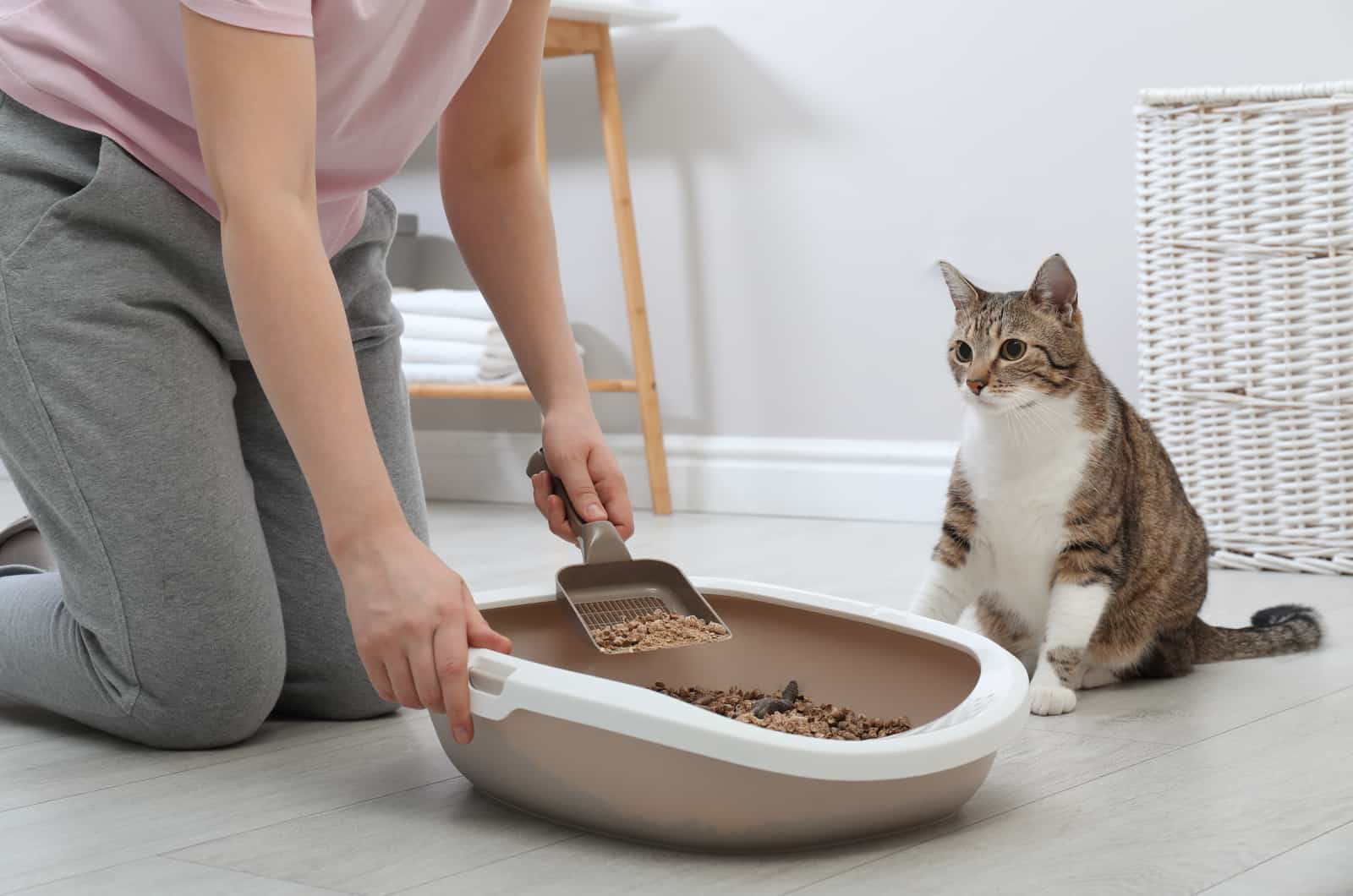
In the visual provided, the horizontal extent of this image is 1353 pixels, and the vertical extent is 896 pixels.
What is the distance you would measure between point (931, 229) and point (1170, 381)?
53 centimetres

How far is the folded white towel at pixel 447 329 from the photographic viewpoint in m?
2.61

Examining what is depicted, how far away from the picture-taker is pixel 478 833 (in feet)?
3.11

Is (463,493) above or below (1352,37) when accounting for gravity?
below

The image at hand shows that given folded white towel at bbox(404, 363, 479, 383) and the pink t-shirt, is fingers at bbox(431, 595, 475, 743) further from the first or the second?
folded white towel at bbox(404, 363, 479, 383)

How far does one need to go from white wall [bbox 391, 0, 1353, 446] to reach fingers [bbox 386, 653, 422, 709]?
1535mm

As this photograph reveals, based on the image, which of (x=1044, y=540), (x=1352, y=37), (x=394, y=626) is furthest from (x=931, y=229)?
(x=394, y=626)

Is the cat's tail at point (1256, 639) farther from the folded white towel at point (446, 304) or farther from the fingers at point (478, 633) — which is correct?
the folded white towel at point (446, 304)

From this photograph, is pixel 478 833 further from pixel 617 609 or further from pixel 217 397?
pixel 217 397

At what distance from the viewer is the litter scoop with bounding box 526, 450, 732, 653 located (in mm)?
1121

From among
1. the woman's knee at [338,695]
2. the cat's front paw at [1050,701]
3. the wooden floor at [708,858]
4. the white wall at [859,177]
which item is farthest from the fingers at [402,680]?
the white wall at [859,177]

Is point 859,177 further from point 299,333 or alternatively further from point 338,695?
point 299,333

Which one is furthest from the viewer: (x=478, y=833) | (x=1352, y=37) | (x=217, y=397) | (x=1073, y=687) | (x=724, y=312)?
(x=724, y=312)

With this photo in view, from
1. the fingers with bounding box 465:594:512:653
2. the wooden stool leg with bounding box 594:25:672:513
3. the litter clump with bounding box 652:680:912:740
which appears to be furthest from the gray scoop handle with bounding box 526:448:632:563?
the wooden stool leg with bounding box 594:25:672:513

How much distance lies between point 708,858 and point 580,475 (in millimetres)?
344
